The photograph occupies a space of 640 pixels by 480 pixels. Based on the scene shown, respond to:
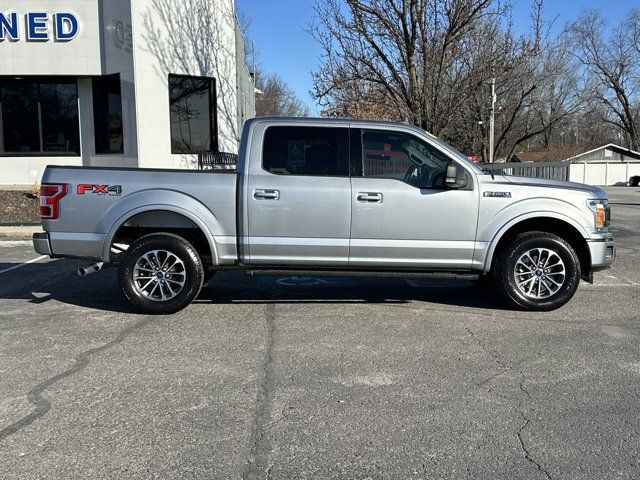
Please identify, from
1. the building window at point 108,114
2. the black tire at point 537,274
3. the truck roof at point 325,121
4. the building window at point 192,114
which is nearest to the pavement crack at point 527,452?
the black tire at point 537,274

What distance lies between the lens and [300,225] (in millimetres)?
6090

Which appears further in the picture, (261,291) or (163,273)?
(261,291)

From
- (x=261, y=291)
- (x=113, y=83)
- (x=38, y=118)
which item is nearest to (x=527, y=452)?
(x=261, y=291)

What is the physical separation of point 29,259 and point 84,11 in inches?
345

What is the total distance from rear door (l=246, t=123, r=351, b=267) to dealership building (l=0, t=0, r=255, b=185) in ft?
32.5

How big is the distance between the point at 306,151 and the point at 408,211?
1262mm

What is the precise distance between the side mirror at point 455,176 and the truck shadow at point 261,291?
1.51 metres

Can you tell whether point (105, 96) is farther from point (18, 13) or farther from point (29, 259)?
point (29, 259)

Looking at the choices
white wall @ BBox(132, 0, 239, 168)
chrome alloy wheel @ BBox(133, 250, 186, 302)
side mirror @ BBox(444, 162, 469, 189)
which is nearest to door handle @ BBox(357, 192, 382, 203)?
side mirror @ BBox(444, 162, 469, 189)

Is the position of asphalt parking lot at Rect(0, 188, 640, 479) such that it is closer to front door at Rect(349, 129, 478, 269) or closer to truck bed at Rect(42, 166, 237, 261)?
front door at Rect(349, 129, 478, 269)

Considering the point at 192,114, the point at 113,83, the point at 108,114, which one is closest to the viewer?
the point at 113,83

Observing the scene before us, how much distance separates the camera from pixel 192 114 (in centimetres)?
1630

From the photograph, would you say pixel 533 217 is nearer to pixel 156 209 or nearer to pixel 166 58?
pixel 156 209

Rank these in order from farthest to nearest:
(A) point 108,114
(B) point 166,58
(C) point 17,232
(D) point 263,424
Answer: (A) point 108,114, (B) point 166,58, (C) point 17,232, (D) point 263,424
